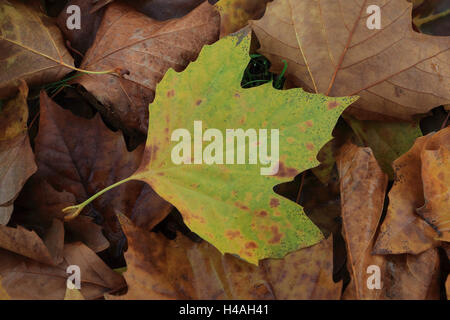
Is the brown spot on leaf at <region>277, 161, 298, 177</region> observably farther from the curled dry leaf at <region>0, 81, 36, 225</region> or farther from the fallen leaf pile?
the curled dry leaf at <region>0, 81, 36, 225</region>

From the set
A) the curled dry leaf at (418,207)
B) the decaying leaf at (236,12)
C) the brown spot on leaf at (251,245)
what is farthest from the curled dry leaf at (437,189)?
the decaying leaf at (236,12)

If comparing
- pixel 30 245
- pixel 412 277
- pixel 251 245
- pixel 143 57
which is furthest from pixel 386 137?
pixel 30 245

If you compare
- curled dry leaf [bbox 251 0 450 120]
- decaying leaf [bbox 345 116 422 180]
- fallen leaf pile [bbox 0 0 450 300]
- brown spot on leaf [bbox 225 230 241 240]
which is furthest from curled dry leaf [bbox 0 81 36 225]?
decaying leaf [bbox 345 116 422 180]

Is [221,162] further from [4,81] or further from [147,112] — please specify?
[4,81]

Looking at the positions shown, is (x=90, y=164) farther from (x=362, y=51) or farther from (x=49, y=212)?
(x=362, y=51)

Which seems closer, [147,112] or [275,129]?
[275,129]

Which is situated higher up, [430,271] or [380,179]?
[380,179]

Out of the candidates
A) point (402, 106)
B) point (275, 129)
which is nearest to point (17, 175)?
point (275, 129)

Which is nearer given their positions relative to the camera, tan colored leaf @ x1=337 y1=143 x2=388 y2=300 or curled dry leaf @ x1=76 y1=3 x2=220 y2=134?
tan colored leaf @ x1=337 y1=143 x2=388 y2=300
